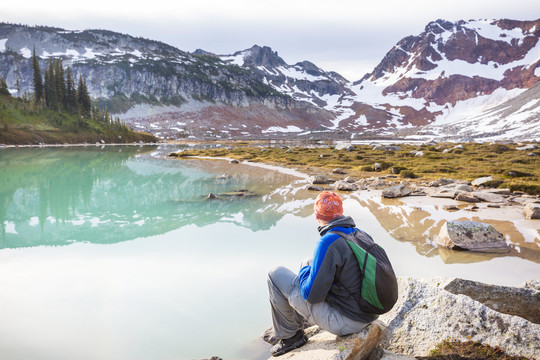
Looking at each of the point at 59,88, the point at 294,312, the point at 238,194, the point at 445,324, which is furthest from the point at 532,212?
the point at 59,88

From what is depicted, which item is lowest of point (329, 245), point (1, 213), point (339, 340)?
point (1, 213)

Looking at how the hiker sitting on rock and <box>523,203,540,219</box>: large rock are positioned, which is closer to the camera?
the hiker sitting on rock

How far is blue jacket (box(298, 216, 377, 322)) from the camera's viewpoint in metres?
4.18

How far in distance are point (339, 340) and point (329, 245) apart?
1.23 metres

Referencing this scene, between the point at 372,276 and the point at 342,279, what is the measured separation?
359 mm

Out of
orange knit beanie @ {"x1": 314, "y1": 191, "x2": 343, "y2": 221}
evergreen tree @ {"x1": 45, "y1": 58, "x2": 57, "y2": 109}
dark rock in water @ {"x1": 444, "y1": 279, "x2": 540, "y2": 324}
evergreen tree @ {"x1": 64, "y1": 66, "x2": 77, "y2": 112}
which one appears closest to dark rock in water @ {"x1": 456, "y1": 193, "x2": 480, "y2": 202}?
dark rock in water @ {"x1": 444, "y1": 279, "x2": 540, "y2": 324}

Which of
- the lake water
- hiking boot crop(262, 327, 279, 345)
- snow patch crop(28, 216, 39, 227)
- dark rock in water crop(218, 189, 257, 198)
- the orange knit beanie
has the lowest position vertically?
snow patch crop(28, 216, 39, 227)

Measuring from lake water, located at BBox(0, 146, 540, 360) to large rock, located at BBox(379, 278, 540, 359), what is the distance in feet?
7.26

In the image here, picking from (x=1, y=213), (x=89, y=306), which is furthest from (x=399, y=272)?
(x=1, y=213)

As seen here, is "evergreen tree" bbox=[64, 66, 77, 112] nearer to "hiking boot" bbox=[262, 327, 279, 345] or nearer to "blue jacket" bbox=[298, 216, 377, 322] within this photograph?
"hiking boot" bbox=[262, 327, 279, 345]

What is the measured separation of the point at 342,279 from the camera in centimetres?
430

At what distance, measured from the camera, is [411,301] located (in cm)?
506

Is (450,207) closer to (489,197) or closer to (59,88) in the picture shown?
(489,197)

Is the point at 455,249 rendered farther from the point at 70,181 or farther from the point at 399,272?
the point at 70,181
